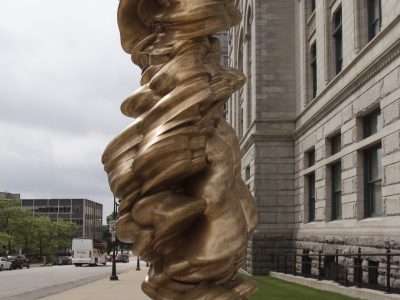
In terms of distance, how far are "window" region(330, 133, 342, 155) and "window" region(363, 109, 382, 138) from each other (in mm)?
3204

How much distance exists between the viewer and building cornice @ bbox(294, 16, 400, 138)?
616 inches

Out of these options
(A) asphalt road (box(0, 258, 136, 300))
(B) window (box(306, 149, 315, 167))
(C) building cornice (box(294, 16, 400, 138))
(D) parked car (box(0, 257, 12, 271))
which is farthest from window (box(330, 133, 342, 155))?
(D) parked car (box(0, 257, 12, 271))

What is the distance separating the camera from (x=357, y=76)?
18344mm

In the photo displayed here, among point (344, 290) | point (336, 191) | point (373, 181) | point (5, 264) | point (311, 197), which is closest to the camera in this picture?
point (344, 290)

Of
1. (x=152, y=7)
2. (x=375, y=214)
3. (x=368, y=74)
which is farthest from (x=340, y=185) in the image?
(x=152, y=7)

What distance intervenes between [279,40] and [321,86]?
730 centimetres

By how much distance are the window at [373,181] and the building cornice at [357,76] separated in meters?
2.14

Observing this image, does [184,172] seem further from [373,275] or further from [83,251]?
[83,251]

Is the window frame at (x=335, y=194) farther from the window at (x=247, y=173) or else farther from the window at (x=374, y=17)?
the window at (x=247, y=173)

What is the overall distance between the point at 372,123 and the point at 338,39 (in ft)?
20.3

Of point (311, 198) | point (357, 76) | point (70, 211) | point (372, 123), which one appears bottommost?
point (70, 211)

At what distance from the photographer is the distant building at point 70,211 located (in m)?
132

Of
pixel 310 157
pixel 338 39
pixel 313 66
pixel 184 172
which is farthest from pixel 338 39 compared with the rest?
pixel 184 172

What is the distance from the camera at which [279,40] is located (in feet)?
101
